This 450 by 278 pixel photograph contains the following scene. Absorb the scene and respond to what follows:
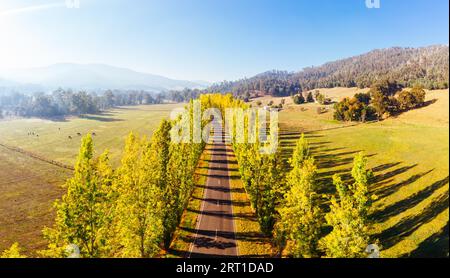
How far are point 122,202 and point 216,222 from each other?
18.1 meters

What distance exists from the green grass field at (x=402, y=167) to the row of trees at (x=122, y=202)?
18272 millimetres

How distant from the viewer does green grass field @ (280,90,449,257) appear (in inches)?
1187

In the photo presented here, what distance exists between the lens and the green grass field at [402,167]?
30.2 m

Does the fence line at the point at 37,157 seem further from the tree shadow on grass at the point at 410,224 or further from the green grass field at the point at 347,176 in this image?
the tree shadow on grass at the point at 410,224

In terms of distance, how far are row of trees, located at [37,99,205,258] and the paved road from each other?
403cm

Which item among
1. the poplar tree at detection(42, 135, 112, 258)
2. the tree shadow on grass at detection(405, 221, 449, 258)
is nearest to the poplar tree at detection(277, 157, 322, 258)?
the tree shadow on grass at detection(405, 221, 449, 258)

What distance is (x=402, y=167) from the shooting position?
49.0 m

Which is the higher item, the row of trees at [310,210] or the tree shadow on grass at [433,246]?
the row of trees at [310,210]

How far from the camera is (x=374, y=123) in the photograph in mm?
89000

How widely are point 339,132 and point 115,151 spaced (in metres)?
65.2

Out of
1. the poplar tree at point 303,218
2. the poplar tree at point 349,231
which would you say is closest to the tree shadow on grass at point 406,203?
the poplar tree at point 303,218

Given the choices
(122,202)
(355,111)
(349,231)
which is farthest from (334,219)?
(355,111)
